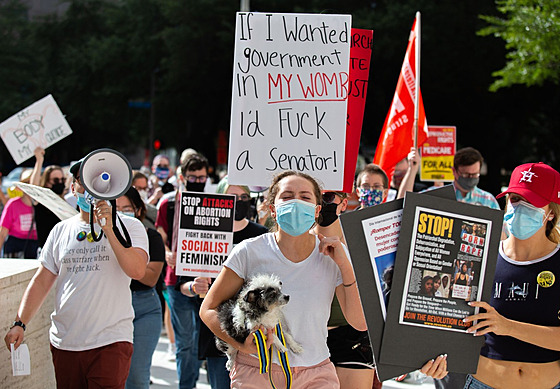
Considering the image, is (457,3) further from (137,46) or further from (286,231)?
(286,231)

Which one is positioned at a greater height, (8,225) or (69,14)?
(69,14)

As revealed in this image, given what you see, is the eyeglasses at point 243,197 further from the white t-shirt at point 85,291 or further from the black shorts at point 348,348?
the black shorts at point 348,348

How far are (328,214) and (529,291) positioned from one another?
1.46 m

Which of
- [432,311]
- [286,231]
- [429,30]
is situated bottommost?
[432,311]

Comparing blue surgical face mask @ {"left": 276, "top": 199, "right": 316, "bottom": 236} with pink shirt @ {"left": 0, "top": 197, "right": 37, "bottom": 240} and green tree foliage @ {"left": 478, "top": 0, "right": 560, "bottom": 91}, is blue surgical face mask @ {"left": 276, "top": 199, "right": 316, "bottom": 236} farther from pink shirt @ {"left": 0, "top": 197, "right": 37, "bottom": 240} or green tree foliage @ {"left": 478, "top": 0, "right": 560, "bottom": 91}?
green tree foliage @ {"left": 478, "top": 0, "right": 560, "bottom": 91}

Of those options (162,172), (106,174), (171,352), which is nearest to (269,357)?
(106,174)

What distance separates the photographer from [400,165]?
8977 mm

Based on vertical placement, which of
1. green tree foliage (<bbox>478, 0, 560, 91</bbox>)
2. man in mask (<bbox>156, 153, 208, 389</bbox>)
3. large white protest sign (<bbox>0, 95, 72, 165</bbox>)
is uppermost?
green tree foliage (<bbox>478, 0, 560, 91</bbox>)

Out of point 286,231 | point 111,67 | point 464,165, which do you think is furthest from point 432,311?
point 111,67

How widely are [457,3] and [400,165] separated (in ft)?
58.9

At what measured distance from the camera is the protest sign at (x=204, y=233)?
17.0ft

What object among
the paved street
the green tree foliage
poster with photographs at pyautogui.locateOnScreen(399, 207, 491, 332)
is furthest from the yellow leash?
the green tree foliage

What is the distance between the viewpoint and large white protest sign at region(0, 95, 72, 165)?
31.6 feet

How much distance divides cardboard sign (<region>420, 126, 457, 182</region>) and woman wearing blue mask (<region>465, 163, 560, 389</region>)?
8219 mm
